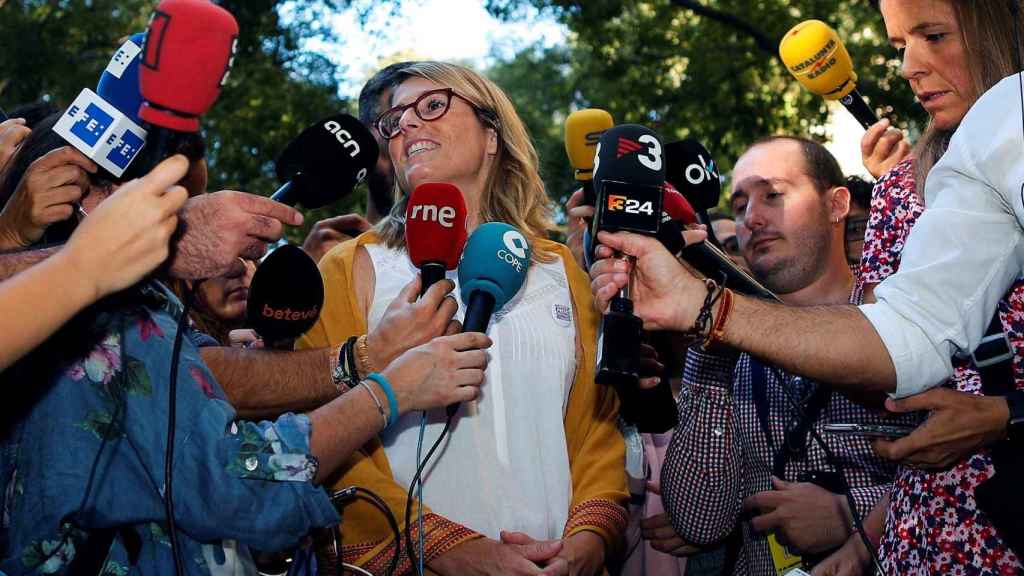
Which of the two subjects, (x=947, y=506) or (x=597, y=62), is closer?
(x=947, y=506)

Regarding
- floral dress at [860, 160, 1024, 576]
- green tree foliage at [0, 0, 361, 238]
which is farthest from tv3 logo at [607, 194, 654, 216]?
green tree foliage at [0, 0, 361, 238]

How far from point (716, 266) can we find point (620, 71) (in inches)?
428

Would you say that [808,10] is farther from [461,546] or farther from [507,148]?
[461,546]

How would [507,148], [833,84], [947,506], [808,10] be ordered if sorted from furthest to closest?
[808,10]
[833,84]
[507,148]
[947,506]

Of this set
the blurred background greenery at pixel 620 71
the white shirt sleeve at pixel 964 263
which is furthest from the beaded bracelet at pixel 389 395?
the blurred background greenery at pixel 620 71

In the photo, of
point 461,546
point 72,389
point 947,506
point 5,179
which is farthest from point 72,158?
point 947,506

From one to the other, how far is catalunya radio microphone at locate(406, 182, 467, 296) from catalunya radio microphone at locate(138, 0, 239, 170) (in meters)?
1.16

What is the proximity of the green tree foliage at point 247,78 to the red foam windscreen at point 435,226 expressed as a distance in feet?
30.8

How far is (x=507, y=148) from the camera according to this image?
14.6 ft

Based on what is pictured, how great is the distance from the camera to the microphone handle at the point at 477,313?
10.9 feet

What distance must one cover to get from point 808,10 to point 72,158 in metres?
11.2

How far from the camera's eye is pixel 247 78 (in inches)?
539

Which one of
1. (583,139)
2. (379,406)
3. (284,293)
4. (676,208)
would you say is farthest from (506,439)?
(583,139)

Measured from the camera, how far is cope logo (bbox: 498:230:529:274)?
3438 mm
